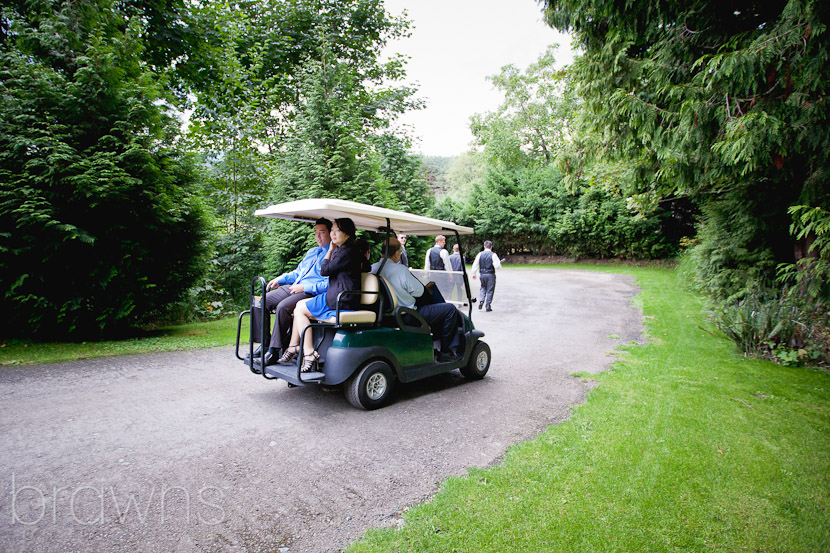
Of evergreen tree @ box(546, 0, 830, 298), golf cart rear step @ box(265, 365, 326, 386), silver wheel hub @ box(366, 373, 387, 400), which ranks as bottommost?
silver wheel hub @ box(366, 373, 387, 400)

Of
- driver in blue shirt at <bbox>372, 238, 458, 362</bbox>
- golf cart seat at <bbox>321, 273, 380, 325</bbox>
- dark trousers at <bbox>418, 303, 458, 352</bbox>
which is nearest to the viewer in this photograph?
golf cart seat at <bbox>321, 273, 380, 325</bbox>

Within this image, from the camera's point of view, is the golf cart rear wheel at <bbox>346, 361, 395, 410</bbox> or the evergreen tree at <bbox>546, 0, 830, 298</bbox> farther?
the evergreen tree at <bbox>546, 0, 830, 298</bbox>

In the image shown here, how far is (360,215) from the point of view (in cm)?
488

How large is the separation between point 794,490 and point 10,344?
9904 mm

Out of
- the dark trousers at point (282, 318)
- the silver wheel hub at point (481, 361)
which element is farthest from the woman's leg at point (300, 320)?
the silver wheel hub at point (481, 361)

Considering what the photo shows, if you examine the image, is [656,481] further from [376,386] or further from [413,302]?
[413,302]

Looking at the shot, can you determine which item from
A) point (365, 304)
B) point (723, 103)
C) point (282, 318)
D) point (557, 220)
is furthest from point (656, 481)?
point (557, 220)

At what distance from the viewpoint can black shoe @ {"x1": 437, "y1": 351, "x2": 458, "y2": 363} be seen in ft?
18.7

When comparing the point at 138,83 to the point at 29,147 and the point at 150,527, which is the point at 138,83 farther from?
the point at 150,527

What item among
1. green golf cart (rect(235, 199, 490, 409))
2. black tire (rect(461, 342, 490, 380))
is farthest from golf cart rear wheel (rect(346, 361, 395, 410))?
black tire (rect(461, 342, 490, 380))

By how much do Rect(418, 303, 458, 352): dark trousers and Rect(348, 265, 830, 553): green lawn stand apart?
68.3 inches

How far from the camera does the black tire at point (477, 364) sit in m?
5.98

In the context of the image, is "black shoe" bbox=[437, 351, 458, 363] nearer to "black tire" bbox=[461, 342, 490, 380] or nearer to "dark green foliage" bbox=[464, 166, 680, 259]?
"black tire" bbox=[461, 342, 490, 380]

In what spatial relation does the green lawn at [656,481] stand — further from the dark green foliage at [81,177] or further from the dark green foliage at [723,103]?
the dark green foliage at [723,103]
